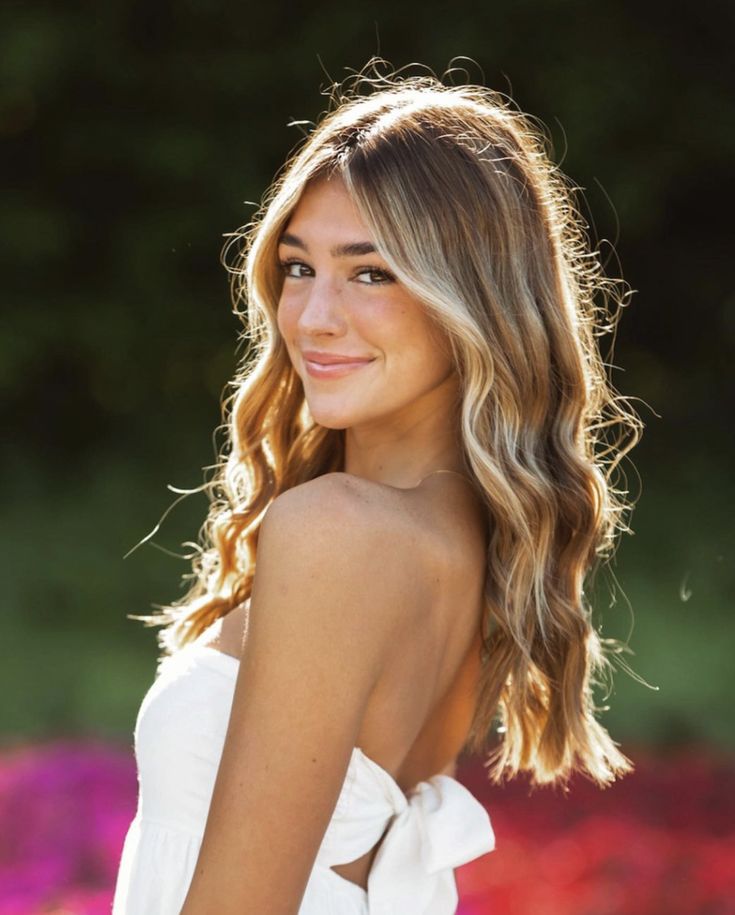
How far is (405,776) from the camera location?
2211 millimetres

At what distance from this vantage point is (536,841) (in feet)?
12.8

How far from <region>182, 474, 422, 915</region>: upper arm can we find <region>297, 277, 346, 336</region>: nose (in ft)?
1.40

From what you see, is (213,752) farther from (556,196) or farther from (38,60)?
(38,60)

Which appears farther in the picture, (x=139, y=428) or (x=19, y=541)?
(x=139, y=428)

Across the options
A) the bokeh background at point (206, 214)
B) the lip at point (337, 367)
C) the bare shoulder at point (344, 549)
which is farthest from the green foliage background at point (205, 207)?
the bare shoulder at point (344, 549)

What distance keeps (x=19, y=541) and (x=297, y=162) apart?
547cm

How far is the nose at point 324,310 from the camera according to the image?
2.15 metres

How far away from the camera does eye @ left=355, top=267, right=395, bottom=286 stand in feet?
7.00

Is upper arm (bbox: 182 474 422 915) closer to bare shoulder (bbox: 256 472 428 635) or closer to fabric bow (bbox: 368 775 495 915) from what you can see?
bare shoulder (bbox: 256 472 428 635)

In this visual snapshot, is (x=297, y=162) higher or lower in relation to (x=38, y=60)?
higher

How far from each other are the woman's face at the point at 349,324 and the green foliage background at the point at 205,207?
16.3 feet

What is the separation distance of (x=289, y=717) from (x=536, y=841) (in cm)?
233

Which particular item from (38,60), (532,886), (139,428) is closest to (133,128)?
(38,60)

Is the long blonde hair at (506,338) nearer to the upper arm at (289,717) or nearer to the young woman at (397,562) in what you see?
the young woman at (397,562)
